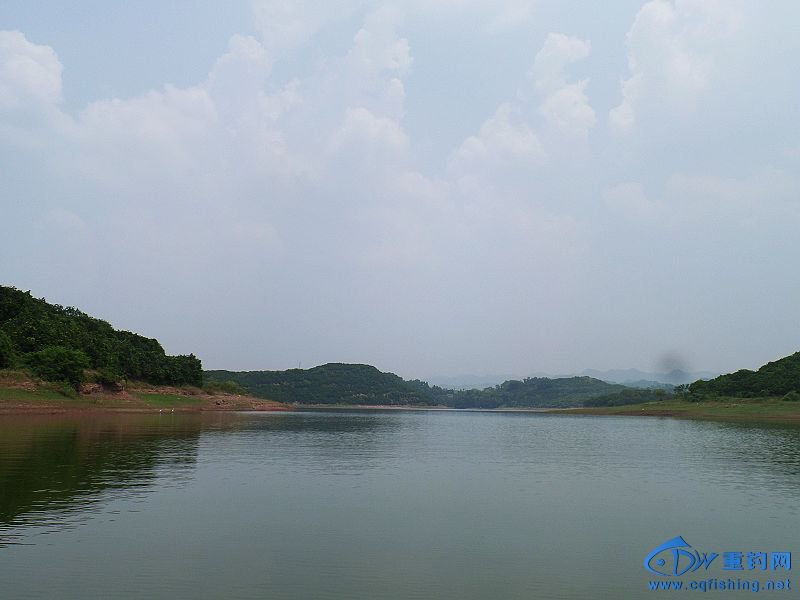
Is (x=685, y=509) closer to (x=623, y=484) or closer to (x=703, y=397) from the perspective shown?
(x=623, y=484)

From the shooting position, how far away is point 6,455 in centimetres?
4047

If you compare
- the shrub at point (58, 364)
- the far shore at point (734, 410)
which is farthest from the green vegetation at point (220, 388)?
the far shore at point (734, 410)

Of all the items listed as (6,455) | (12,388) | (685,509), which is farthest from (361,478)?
(12,388)

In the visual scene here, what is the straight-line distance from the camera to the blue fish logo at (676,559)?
766 inches

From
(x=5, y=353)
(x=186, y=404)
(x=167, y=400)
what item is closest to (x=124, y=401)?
(x=167, y=400)

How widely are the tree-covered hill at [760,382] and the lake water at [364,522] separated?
11792 cm

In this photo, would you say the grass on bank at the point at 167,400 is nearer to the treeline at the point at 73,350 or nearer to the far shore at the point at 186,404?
the far shore at the point at 186,404

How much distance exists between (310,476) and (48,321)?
11589 cm

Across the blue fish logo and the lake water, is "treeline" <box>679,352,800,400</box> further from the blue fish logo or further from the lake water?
the blue fish logo

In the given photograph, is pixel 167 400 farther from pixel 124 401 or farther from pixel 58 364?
pixel 58 364

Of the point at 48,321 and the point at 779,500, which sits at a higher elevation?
the point at 48,321

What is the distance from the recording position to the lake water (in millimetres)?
17375

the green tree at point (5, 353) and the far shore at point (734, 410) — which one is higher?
the green tree at point (5, 353)

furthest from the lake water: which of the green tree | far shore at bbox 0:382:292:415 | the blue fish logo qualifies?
the green tree
